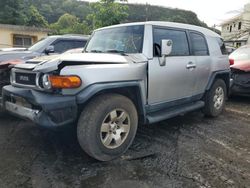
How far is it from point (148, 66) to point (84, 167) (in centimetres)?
170

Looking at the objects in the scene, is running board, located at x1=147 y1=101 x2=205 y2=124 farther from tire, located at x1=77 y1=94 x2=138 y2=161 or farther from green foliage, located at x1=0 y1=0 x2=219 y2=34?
green foliage, located at x1=0 y1=0 x2=219 y2=34

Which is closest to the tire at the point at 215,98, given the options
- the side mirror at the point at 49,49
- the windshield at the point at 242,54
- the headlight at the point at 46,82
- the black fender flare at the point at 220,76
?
the black fender flare at the point at 220,76

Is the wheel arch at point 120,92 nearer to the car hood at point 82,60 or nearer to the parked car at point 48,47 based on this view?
the car hood at point 82,60

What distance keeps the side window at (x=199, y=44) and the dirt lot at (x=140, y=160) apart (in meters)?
1.51

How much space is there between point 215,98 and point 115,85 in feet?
10.1

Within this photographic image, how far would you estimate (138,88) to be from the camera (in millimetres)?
3555

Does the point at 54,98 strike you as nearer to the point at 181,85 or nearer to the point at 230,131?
the point at 181,85

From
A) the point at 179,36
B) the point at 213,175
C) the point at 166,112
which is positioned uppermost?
the point at 179,36

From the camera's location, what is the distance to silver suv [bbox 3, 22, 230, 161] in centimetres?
297

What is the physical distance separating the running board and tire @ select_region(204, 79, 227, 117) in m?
0.29

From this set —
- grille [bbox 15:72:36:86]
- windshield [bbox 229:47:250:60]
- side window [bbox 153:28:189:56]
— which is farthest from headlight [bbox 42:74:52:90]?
windshield [bbox 229:47:250:60]

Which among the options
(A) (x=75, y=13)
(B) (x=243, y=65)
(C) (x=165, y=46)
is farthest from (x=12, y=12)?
(C) (x=165, y=46)

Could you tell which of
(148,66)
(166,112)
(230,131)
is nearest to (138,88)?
(148,66)

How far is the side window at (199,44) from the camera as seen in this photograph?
4.80m
